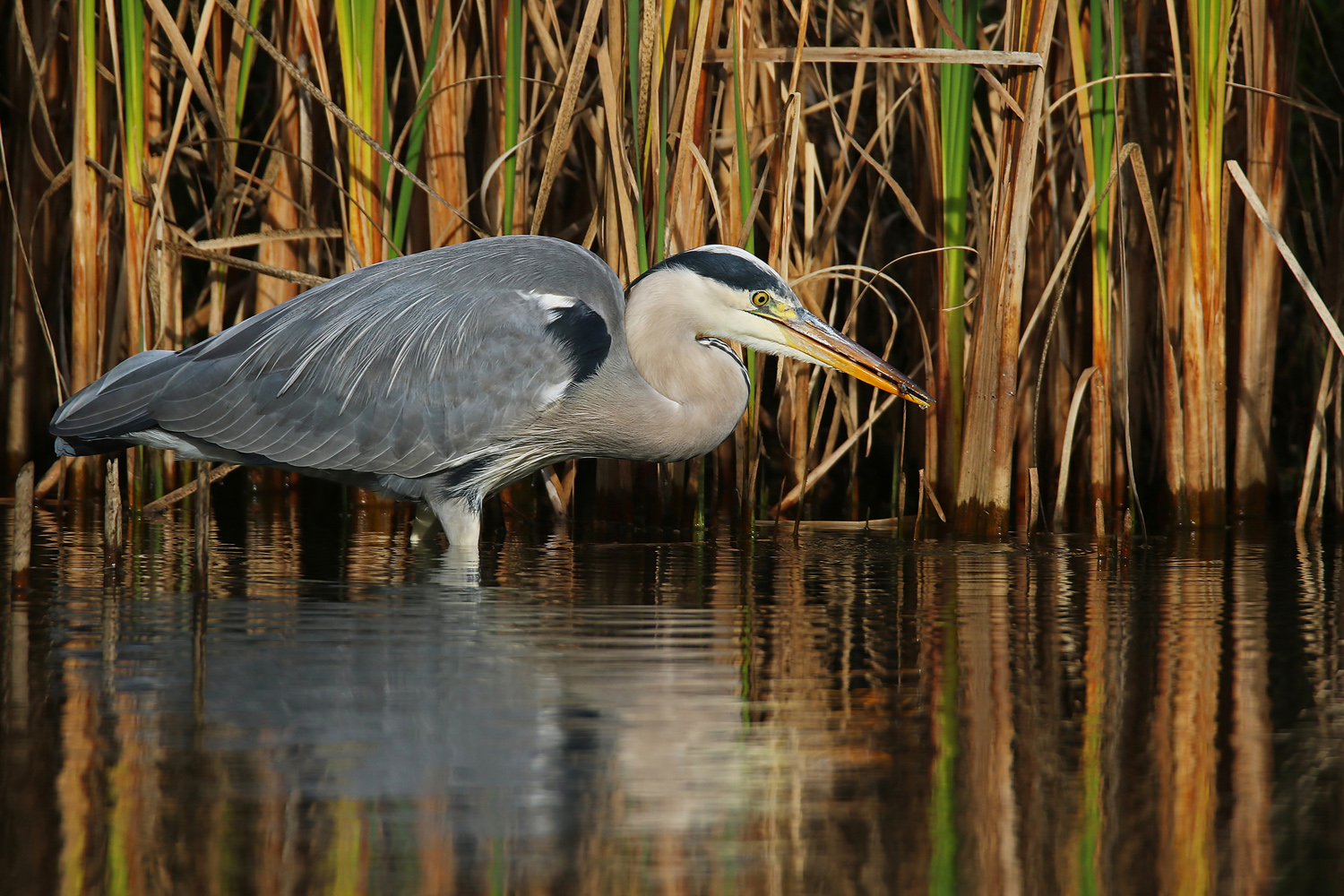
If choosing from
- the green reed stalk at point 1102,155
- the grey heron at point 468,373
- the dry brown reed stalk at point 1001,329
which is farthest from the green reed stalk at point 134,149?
the green reed stalk at point 1102,155

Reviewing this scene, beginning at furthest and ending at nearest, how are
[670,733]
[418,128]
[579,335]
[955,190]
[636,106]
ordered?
[418,128] → [955,190] → [636,106] → [579,335] → [670,733]

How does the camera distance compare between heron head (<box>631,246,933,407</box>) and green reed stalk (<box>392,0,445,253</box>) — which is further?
green reed stalk (<box>392,0,445,253</box>)

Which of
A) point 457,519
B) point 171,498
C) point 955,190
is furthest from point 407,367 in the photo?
point 955,190

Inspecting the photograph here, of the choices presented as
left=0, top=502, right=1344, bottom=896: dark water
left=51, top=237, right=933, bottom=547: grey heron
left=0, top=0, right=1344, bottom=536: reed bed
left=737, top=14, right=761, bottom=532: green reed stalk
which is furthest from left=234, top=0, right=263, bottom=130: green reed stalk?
left=0, top=502, right=1344, bottom=896: dark water

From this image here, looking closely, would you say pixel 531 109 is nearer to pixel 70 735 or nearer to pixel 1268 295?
pixel 1268 295

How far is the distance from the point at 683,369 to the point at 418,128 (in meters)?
1.50

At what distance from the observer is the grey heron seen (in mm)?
4801

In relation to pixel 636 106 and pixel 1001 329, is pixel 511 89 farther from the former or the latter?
pixel 1001 329

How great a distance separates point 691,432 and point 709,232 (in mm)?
1365

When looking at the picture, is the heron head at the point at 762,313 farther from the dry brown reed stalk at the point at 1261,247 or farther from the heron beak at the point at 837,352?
the dry brown reed stalk at the point at 1261,247

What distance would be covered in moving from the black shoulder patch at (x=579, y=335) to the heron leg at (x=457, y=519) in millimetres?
633

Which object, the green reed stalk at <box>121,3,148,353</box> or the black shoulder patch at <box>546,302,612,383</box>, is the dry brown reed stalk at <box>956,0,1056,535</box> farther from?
the green reed stalk at <box>121,3,148,353</box>

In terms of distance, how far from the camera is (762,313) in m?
4.96

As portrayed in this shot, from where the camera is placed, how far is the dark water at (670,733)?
2143 mm
